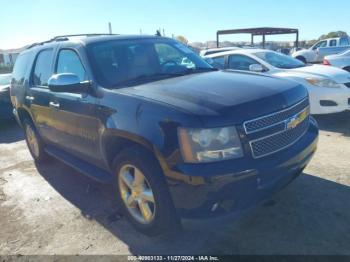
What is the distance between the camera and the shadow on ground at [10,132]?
8.01 m

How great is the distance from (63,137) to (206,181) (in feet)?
8.21

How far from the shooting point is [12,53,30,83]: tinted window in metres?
5.53

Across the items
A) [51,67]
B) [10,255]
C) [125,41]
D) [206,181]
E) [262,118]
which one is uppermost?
[125,41]

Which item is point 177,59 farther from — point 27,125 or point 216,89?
point 27,125

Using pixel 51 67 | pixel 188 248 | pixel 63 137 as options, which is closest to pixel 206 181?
pixel 188 248

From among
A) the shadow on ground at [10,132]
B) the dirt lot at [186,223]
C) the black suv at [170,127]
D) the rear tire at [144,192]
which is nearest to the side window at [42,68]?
the black suv at [170,127]

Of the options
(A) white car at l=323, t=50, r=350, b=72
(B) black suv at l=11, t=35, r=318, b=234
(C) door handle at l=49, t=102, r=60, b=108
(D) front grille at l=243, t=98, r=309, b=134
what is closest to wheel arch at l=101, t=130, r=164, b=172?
(B) black suv at l=11, t=35, r=318, b=234

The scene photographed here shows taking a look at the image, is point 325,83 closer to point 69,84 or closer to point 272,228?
point 272,228

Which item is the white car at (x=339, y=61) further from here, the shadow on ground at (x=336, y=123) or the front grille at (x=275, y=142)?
the front grille at (x=275, y=142)

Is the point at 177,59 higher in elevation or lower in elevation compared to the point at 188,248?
higher

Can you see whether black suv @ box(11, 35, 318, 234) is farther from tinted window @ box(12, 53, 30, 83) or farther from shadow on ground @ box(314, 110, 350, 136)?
shadow on ground @ box(314, 110, 350, 136)

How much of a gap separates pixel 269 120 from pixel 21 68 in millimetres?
4527

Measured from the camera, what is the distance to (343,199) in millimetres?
3688

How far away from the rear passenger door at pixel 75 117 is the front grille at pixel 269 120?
5.13 feet
